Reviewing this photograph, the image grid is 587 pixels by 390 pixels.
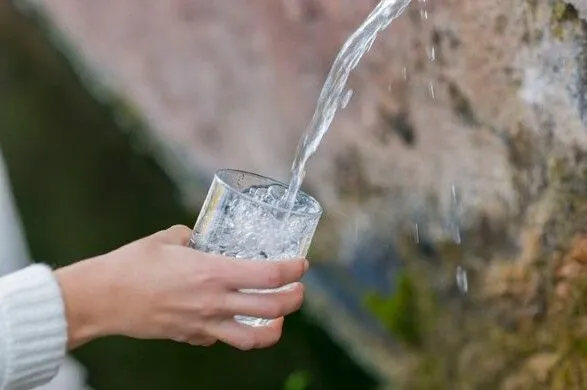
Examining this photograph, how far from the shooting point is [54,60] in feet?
4.71

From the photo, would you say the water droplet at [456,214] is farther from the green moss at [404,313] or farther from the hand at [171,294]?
the hand at [171,294]

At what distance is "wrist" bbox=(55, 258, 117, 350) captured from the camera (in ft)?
2.25

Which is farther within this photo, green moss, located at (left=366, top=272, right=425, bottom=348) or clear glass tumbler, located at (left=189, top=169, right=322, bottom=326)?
green moss, located at (left=366, top=272, right=425, bottom=348)

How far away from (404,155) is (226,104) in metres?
0.32

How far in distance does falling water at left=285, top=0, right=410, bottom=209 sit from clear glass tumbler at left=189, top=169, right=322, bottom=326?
15 centimetres

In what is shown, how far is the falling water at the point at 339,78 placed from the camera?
98cm

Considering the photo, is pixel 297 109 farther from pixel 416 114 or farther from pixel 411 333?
pixel 411 333

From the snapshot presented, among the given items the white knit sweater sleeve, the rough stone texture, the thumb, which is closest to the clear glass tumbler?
the thumb

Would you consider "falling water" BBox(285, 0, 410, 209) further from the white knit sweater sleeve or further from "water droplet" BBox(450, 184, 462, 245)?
the white knit sweater sleeve

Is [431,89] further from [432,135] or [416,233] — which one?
[416,233]

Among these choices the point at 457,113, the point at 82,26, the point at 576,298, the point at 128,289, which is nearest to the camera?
the point at 128,289

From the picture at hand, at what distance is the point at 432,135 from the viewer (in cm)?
99

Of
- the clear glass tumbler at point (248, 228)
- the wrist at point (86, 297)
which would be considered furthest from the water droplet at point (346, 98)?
the wrist at point (86, 297)

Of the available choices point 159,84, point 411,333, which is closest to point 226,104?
point 159,84
